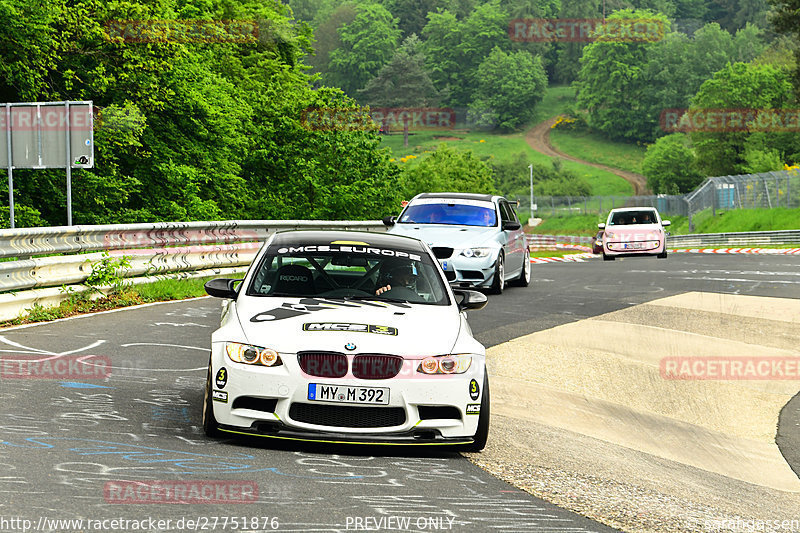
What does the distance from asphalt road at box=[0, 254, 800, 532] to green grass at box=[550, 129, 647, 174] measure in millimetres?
160480

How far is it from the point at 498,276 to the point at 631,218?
16.7m

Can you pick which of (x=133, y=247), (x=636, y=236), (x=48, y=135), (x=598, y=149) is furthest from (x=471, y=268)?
(x=598, y=149)

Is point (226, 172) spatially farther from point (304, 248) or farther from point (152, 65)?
point (304, 248)

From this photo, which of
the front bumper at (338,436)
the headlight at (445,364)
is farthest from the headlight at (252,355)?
the headlight at (445,364)

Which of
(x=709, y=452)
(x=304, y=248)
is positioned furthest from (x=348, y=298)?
(x=709, y=452)

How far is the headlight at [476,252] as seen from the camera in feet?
56.0

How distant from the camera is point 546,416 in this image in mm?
9266

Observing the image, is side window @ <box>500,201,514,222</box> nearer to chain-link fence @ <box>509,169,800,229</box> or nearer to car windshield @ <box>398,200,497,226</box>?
car windshield @ <box>398,200,497,226</box>

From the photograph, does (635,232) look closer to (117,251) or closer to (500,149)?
(117,251)

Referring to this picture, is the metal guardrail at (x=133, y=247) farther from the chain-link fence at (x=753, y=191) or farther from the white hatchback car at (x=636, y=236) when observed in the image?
the chain-link fence at (x=753, y=191)

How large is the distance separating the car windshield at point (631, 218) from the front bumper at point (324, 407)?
27441mm

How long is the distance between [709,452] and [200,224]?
34.5 ft

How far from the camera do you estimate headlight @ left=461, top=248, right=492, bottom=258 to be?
17078mm

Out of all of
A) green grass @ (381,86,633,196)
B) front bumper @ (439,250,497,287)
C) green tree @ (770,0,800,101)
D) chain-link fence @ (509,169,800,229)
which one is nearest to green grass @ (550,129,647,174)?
green grass @ (381,86,633,196)
